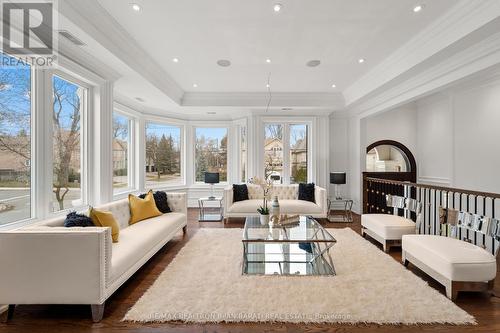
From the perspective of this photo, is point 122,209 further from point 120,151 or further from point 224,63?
point 224,63

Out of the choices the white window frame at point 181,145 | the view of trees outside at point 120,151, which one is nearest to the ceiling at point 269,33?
the view of trees outside at point 120,151

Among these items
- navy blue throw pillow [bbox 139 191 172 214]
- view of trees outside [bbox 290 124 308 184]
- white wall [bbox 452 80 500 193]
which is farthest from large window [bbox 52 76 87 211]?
white wall [bbox 452 80 500 193]

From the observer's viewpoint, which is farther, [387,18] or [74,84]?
[74,84]

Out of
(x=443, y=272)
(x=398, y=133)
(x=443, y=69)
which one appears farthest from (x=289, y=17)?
(x=398, y=133)

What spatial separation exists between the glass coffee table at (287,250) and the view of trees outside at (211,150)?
12.7 ft

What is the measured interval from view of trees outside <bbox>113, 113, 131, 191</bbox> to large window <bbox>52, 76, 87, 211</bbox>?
1.90 meters

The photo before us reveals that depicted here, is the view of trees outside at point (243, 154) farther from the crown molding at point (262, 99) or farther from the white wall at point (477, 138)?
the white wall at point (477, 138)

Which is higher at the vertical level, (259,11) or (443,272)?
(259,11)

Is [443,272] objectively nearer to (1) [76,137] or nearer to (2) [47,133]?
(2) [47,133]

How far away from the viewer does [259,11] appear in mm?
2891

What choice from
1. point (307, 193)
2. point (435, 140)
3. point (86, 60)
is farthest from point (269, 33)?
point (435, 140)

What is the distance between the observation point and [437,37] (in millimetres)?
3201

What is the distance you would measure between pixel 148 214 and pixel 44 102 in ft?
6.92

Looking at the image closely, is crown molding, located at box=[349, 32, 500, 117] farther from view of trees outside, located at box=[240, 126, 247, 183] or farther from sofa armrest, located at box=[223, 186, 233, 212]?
sofa armrest, located at box=[223, 186, 233, 212]
